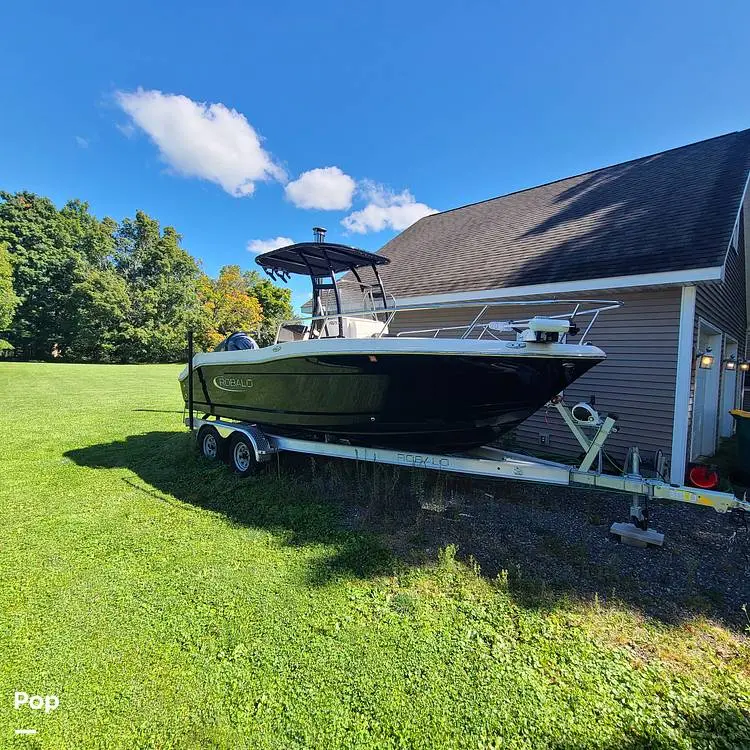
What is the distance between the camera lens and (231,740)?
168 cm

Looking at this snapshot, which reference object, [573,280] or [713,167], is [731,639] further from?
[713,167]

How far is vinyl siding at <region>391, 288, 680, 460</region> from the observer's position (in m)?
5.22

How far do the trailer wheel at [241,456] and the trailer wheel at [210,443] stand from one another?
319 millimetres

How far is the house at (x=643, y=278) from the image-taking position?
5.05m

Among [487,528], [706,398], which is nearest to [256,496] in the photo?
[487,528]

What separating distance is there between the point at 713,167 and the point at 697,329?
11.5 ft

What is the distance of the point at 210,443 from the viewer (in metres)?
5.61

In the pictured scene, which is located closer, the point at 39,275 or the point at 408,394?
the point at 408,394

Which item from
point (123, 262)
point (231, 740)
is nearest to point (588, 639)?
point (231, 740)

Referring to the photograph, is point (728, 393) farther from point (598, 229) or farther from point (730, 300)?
point (598, 229)

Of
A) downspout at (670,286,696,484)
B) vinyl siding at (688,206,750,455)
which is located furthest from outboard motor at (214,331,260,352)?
vinyl siding at (688,206,750,455)

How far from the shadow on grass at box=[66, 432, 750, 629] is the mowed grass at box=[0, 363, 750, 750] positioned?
10 cm

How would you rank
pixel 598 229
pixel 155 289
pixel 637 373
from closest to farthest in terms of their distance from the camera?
1. pixel 637 373
2. pixel 598 229
3. pixel 155 289

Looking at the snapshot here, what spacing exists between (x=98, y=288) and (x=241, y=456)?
3393cm
